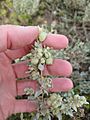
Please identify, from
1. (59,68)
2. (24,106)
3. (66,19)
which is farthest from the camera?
(66,19)

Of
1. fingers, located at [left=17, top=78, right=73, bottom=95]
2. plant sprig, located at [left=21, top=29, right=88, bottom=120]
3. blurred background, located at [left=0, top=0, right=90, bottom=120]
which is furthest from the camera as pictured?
blurred background, located at [left=0, top=0, right=90, bottom=120]

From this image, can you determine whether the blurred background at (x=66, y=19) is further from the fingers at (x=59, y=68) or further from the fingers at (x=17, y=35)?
the fingers at (x=17, y=35)

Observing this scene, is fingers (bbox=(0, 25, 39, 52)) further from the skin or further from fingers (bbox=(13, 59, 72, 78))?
fingers (bbox=(13, 59, 72, 78))

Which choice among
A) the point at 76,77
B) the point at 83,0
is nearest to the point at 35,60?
the point at 76,77

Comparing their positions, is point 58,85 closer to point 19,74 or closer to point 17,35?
point 19,74

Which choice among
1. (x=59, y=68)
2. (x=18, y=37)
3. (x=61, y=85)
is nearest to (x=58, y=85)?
(x=61, y=85)

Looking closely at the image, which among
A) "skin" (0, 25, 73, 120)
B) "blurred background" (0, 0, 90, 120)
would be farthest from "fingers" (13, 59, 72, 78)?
"blurred background" (0, 0, 90, 120)
